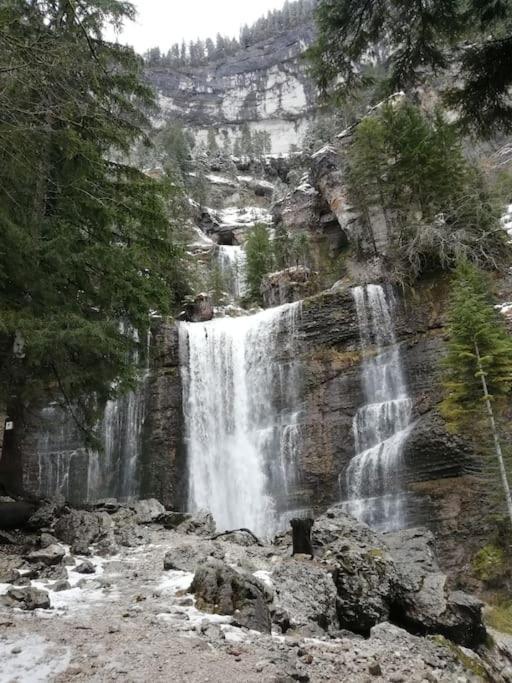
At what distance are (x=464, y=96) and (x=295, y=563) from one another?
683cm

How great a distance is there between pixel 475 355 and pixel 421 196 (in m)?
14.4

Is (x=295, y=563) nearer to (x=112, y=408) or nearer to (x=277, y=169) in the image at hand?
(x=112, y=408)

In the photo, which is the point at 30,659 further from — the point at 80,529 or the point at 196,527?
the point at 196,527

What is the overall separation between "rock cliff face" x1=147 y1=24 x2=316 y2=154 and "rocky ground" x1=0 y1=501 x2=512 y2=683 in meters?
93.3

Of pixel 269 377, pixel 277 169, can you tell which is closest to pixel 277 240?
pixel 269 377

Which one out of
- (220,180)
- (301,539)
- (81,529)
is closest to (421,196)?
(301,539)

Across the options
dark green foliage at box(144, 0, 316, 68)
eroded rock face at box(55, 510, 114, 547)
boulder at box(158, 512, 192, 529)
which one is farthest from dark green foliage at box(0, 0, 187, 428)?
dark green foliage at box(144, 0, 316, 68)

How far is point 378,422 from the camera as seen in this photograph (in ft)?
64.1

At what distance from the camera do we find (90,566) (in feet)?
21.2

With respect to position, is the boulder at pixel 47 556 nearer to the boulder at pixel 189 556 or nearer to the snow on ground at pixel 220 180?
the boulder at pixel 189 556

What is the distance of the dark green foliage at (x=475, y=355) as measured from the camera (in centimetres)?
1523

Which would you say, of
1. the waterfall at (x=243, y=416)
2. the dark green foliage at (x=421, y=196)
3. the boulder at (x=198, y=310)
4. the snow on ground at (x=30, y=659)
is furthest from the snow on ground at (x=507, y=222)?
the snow on ground at (x=30, y=659)

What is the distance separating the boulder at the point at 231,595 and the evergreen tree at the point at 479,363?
1124 centimetres

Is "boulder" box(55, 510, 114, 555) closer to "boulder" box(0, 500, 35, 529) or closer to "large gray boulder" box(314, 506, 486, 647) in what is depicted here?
"boulder" box(0, 500, 35, 529)
